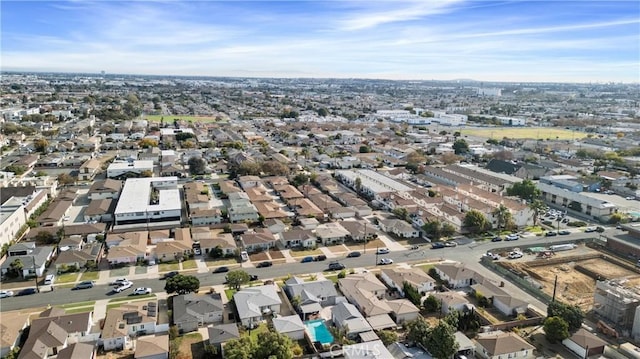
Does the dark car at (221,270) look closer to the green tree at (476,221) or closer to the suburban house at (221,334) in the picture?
the suburban house at (221,334)

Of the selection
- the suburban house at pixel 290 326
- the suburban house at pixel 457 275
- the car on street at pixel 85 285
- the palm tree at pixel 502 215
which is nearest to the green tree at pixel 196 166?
the car on street at pixel 85 285

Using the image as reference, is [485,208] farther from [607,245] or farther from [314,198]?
[314,198]

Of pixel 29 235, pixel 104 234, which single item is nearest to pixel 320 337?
pixel 104 234

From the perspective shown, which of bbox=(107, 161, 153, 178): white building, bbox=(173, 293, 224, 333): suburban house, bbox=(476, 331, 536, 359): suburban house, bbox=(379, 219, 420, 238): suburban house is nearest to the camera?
bbox=(476, 331, 536, 359): suburban house

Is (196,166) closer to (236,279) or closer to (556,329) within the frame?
(236,279)

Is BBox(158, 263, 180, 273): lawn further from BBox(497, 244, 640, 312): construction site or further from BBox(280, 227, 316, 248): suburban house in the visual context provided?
BBox(497, 244, 640, 312): construction site

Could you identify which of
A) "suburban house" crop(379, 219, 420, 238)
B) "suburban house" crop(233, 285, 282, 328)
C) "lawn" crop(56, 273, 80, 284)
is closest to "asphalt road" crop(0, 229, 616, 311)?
"lawn" crop(56, 273, 80, 284)

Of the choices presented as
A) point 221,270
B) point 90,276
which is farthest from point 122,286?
point 221,270
